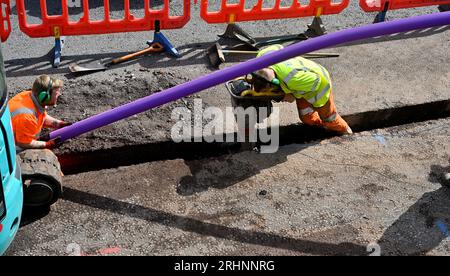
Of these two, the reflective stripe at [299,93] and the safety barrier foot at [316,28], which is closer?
the reflective stripe at [299,93]

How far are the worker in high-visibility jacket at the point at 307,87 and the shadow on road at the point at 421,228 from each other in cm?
149

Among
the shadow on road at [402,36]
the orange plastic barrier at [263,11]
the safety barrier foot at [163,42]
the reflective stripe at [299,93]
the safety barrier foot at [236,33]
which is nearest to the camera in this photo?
the reflective stripe at [299,93]

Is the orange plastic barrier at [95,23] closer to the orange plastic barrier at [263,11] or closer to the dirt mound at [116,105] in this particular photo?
the orange plastic barrier at [263,11]

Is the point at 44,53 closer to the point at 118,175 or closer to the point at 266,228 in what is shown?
the point at 118,175

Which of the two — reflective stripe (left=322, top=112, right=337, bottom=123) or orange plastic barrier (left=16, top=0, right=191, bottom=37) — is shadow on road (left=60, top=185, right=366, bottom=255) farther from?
orange plastic barrier (left=16, top=0, right=191, bottom=37)

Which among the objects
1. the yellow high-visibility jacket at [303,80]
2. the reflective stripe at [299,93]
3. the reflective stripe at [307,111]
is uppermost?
the yellow high-visibility jacket at [303,80]

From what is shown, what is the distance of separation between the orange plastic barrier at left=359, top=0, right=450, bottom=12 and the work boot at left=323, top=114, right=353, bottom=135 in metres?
2.71

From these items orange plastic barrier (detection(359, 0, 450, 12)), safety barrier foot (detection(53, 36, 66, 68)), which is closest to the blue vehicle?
safety barrier foot (detection(53, 36, 66, 68))

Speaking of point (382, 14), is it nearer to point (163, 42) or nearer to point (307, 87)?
point (307, 87)

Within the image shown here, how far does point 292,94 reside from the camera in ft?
24.4

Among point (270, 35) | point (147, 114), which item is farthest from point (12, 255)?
point (270, 35)

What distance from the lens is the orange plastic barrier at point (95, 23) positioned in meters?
8.55

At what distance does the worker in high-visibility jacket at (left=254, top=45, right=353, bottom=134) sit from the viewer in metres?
7.20

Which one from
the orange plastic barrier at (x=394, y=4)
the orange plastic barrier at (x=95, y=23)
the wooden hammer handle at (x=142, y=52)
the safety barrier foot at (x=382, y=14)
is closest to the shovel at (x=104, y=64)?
the wooden hammer handle at (x=142, y=52)
